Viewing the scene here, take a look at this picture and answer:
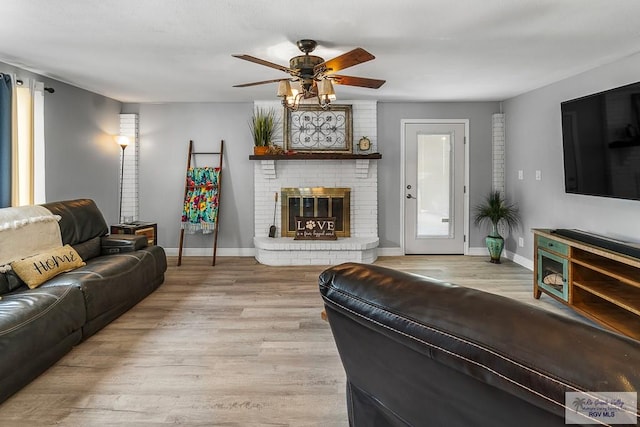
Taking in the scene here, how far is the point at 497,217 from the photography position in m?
5.39

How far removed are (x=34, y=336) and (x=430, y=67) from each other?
3.79 metres

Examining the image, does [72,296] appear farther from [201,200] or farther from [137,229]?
[201,200]

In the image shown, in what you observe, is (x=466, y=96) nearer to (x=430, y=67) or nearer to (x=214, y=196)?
(x=430, y=67)

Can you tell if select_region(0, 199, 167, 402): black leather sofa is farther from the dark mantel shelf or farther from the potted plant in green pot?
the potted plant in green pot

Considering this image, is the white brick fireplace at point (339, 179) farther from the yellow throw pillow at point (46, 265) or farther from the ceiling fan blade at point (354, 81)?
the yellow throw pillow at point (46, 265)

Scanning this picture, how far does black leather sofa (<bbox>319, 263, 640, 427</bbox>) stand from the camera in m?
0.63

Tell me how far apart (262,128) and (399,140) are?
1.97 meters

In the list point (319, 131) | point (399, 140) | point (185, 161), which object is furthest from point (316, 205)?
point (185, 161)

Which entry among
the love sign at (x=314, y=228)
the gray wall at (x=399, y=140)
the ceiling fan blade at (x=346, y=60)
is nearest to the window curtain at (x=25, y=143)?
the ceiling fan blade at (x=346, y=60)

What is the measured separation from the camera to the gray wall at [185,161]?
19.3 ft

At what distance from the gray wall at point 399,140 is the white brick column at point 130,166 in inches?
139

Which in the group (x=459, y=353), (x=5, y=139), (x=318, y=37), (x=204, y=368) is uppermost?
(x=318, y=37)

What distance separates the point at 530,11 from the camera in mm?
2547

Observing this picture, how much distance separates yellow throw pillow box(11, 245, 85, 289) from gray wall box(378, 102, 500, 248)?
3.95 metres
